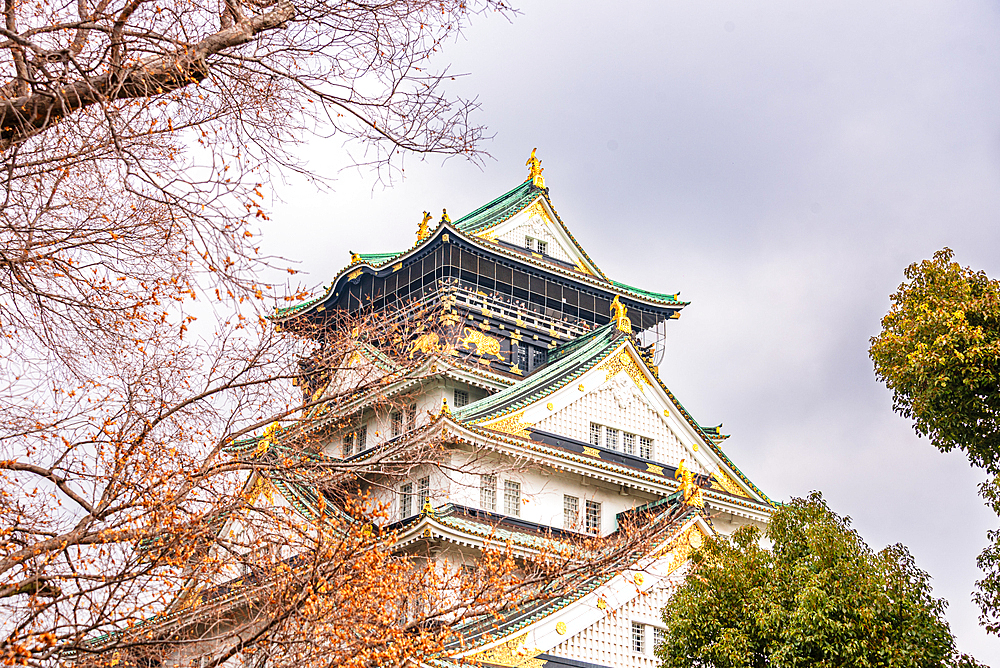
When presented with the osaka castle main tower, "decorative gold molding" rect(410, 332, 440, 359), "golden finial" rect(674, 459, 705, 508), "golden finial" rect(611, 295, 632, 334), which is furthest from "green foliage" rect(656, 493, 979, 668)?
"golden finial" rect(611, 295, 632, 334)

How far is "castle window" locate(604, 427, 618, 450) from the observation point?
26969 mm

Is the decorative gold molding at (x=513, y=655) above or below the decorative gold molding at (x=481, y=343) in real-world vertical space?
below

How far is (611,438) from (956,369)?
47.4 ft

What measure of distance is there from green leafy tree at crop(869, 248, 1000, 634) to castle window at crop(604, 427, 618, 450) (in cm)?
1284

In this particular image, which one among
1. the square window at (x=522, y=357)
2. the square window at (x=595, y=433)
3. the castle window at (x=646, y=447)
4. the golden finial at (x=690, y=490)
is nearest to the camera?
the golden finial at (x=690, y=490)

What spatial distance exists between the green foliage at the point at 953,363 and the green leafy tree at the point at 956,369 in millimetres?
12

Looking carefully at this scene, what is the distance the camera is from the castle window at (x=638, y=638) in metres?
21.4

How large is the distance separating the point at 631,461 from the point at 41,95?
20.5 meters

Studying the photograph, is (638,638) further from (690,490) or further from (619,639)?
(690,490)

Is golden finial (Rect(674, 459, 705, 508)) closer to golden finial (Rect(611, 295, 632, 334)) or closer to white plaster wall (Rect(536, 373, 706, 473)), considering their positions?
white plaster wall (Rect(536, 373, 706, 473))

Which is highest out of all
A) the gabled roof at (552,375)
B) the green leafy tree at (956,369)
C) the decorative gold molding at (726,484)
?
the gabled roof at (552,375)

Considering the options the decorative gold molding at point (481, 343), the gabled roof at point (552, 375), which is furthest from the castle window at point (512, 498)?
the decorative gold molding at point (481, 343)

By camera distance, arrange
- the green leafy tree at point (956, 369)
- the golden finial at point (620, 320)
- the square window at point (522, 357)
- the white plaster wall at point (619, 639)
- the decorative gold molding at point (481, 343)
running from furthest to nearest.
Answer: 1. the square window at point (522, 357)
2. the decorative gold molding at point (481, 343)
3. the golden finial at point (620, 320)
4. the white plaster wall at point (619, 639)
5. the green leafy tree at point (956, 369)

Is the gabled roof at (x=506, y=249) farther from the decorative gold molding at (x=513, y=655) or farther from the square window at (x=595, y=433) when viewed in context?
the decorative gold molding at (x=513, y=655)
